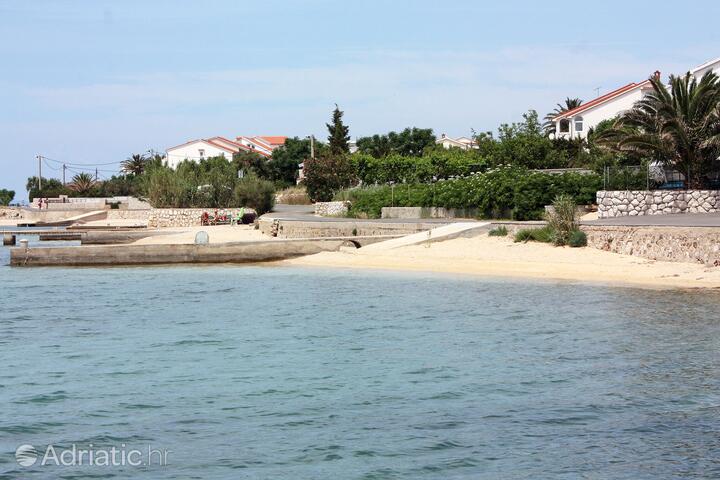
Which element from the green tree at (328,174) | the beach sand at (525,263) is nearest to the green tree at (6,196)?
the green tree at (328,174)

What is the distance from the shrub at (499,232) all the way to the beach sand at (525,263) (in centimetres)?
24

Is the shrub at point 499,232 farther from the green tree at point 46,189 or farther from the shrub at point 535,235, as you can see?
the green tree at point 46,189

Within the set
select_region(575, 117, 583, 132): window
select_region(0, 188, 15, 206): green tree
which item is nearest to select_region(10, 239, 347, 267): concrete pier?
select_region(575, 117, 583, 132): window

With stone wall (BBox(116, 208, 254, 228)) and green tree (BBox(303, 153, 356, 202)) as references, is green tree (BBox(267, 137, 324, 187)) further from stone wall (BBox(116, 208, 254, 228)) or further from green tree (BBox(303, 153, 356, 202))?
stone wall (BBox(116, 208, 254, 228))

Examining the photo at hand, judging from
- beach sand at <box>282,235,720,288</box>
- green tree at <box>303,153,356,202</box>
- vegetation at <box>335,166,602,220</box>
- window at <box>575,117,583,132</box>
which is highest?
window at <box>575,117,583,132</box>

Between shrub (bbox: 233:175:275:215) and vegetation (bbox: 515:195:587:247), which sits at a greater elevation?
shrub (bbox: 233:175:275:215)

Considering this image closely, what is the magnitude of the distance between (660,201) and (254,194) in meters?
27.9

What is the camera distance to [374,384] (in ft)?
46.8

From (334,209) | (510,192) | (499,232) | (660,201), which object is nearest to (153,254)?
(499,232)

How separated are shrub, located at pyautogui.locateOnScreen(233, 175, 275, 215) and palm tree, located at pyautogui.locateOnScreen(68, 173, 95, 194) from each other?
40320 millimetres

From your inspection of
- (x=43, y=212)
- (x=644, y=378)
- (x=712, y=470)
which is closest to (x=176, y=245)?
(x=644, y=378)

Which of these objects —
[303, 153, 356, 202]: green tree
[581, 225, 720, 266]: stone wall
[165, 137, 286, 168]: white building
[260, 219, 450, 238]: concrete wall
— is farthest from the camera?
[165, 137, 286, 168]: white building

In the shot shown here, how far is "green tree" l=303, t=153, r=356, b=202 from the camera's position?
61719 millimetres

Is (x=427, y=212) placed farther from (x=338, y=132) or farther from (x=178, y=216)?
(x=338, y=132)
